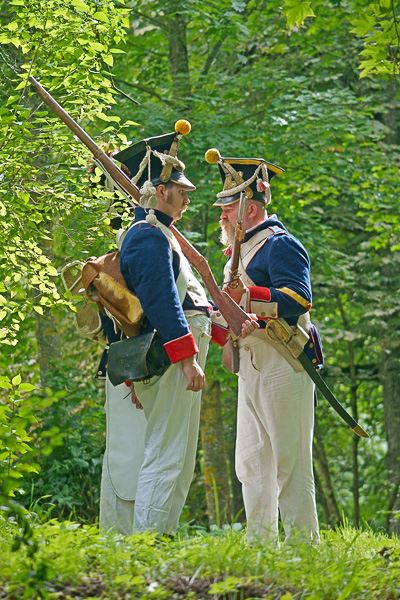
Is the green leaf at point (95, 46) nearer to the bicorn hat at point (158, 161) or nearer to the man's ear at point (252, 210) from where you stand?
the bicorn hat at point (158, 161)

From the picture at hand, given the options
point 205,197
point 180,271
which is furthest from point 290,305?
point 205,197

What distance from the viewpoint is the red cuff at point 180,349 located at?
4426 mm

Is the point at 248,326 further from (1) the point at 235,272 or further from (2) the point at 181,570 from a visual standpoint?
(2) the point at 181,570

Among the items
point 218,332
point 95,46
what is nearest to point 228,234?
point 218,332

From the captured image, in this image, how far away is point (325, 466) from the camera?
13359 mm

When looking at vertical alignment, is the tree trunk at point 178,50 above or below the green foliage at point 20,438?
above

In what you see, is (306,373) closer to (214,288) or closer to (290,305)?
(290,305)

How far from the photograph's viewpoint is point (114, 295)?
459 centimetres

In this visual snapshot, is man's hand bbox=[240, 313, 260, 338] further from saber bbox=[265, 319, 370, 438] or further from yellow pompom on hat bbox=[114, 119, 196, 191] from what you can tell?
yellow pompom on hat bbox=[114, 119, 196, 191]

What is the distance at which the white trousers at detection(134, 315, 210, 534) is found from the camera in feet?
14.3

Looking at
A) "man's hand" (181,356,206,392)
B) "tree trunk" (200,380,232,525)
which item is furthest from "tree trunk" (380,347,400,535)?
"man's hand" (181,356,206,392)

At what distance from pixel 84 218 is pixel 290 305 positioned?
1.61 metres

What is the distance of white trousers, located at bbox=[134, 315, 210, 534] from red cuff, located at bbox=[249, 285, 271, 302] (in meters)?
0.74

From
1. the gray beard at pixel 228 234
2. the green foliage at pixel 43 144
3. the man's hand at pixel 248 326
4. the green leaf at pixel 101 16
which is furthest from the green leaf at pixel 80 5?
the man's hand at pixel 248 326
